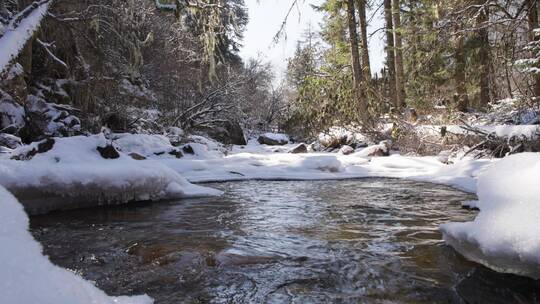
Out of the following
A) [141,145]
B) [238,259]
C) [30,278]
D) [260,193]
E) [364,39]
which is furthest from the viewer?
[364,39]

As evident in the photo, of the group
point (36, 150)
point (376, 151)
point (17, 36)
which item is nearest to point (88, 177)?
point (36, 150)

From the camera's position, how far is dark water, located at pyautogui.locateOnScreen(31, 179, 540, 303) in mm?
2668

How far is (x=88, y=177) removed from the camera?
208 inches

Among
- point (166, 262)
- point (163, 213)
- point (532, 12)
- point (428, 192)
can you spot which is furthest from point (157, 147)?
point (532, 12)

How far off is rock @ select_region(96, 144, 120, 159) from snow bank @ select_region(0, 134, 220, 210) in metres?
0.07

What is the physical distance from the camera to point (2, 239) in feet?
5.48

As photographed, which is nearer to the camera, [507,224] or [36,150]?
[507,224]

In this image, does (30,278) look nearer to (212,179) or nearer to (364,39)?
(212,179)

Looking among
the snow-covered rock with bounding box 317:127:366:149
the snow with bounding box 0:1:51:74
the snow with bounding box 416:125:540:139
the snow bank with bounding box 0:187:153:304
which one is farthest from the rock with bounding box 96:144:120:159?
the snow-covered rock with bounding box 317:127:366:149

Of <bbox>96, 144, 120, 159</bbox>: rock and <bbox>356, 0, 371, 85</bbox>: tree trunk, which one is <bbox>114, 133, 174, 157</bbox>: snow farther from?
<bbox>356, 0, 371, 85</bbox>: tree trunk

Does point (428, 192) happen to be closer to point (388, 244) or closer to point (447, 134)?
point (388, 244)

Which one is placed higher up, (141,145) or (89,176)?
(141,145)

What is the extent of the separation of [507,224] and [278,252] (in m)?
1.70

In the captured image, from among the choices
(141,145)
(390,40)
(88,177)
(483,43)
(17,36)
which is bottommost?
(88,177)
